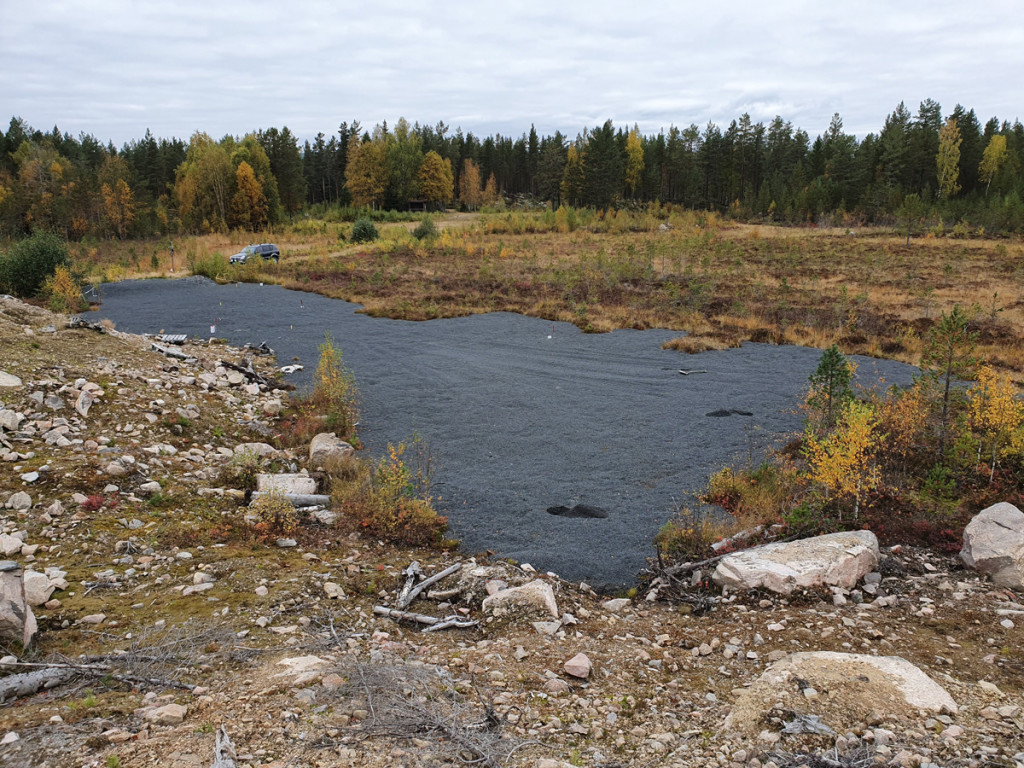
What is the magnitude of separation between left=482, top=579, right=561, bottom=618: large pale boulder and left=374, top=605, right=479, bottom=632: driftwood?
0.24 meters

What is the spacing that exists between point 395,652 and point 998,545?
17.7 feet

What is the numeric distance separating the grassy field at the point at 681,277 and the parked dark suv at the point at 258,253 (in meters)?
0.87

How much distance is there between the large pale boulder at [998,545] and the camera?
5328mm

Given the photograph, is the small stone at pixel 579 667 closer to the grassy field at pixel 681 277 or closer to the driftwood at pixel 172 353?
the driftwood at pixel 172 353

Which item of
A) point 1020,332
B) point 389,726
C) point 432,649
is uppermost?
point 1020,332

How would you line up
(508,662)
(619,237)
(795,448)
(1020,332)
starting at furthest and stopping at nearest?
(619,237), (1020,332), (795,448), (508,662)

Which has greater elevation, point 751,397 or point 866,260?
point 866,260

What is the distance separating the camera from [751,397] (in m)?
12.4

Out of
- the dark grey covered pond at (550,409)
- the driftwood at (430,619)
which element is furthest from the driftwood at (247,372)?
the driftwood at (430,619)

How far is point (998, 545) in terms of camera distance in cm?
548

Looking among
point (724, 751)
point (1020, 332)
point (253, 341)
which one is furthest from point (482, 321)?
point (724, 751)

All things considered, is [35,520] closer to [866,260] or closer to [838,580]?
[838,580]

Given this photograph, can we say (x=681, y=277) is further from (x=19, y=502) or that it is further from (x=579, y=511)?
(x=19, y=502)

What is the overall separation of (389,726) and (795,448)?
7.83 m
